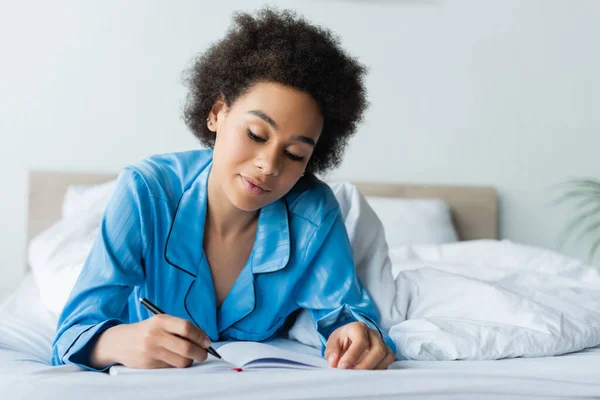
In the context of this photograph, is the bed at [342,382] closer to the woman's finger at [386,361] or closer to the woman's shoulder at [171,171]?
the woman's finger at [386,361]

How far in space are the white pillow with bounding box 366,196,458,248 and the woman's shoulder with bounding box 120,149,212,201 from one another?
1377 millimetres

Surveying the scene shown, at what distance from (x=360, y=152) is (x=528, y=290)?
1.64 meters

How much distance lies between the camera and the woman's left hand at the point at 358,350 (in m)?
Result: 1.08

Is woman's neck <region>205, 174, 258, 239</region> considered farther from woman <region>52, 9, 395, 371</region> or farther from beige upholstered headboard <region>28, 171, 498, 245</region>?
beige upholstered headboard <region>28, 171, 498, 245</region>

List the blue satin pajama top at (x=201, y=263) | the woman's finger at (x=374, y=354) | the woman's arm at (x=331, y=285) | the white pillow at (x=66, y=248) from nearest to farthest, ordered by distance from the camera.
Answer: the woman's finger at (x=374, y=354) → the blue satin pajama top at (x=201, y=263) → the woman's arm at (x=331, y=285) → the white pillow at (x=66, y=248)

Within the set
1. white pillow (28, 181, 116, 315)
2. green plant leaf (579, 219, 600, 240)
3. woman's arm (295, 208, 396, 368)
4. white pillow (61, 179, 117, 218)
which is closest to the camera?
woman's arm (295, 208, 396, 368)

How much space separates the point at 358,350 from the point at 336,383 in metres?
0.13

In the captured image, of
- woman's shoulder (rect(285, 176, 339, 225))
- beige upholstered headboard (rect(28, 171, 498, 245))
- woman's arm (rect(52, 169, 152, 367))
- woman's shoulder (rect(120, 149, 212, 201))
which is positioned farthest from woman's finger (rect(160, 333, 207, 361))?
beige upholstered headboard (rect(28, 171, 498, 245))

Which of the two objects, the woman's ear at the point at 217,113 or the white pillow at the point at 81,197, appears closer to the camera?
the woman's ear at the point at 217,113

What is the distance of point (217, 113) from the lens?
137 cm

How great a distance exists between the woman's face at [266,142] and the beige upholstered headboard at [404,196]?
5.89 feet

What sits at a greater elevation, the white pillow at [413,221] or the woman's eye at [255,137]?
the woman's eye at [255,137]

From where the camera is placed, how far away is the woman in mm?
1150

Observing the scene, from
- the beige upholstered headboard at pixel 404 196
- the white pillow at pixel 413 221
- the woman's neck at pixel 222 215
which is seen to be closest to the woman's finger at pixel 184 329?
the woman's neck at pixel 222 215
